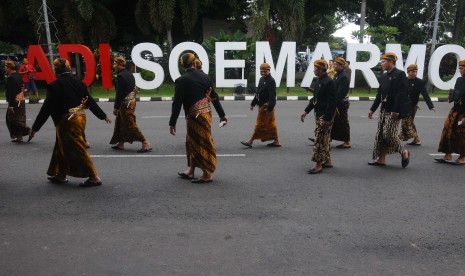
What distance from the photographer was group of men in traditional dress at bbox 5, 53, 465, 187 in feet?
20.3

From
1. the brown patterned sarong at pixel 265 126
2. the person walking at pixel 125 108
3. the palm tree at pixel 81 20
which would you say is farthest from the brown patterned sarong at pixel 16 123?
the palm tree at pixel 81 20

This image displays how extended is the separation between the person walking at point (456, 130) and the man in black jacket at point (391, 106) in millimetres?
1018

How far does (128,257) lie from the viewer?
418 cm

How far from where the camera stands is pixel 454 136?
7.73 meters

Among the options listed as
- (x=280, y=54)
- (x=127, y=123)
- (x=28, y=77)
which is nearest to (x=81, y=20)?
(x=28, y=77)

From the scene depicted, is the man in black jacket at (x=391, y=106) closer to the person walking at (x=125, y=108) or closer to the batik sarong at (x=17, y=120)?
the person walking at (x=125, y=108)

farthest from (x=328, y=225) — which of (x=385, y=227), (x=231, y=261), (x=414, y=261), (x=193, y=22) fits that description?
(x=193, y=22)

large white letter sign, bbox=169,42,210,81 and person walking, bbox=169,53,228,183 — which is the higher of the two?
large white letter sign, bbox=169,42,210,81

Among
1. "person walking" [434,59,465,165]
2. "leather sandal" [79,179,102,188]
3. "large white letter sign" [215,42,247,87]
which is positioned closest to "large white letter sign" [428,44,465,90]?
"large white letter sign" [215,42,247,87]

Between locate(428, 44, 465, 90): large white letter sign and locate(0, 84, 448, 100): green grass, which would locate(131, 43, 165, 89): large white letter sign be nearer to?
locate(0, 84, 448, 100): green grass

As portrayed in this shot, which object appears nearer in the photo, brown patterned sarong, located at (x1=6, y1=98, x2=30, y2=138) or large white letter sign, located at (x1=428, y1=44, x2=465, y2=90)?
brown patterned sarong, located at (x1=6, y1=98, x2=30, y2=138)

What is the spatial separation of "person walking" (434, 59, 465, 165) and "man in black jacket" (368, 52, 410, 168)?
1.02 metres

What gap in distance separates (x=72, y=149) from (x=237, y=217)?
2.55m

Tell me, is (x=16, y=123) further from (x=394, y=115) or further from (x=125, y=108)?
(x=394, y=115)
